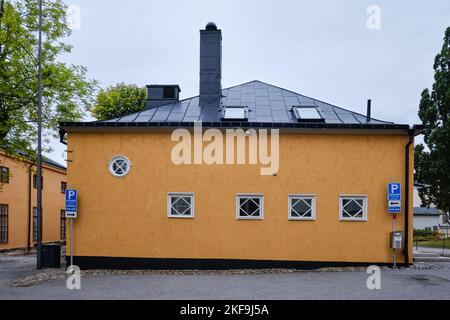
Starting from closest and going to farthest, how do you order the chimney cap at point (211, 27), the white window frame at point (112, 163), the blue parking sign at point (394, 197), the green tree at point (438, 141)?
the blue parking sign at point (394, 197) < the white window frame at point (112, 163) < the chimney cap at point (211, 27) < the green tree at point (438, 141)

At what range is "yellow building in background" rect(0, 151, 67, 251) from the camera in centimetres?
2230

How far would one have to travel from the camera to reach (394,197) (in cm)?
1242

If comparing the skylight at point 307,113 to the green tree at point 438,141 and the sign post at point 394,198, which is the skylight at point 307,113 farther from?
the green tree at point 438,141

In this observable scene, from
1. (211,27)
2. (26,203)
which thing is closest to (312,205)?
(211,27)

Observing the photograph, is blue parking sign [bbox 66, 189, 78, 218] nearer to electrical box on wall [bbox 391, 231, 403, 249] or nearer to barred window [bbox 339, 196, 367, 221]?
barred window [bbox 339, 196, 367, 221]

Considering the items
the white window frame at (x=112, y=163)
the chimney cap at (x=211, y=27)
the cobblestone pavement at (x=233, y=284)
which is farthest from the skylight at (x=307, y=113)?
the white window frame at (x=112, y=163)

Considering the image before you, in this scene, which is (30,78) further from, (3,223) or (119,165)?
(3,223)

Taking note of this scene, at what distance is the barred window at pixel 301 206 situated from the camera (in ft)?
42.2

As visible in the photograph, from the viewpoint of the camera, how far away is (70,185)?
13.2 m

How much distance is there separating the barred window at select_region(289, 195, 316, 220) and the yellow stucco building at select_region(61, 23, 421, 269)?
0.03m

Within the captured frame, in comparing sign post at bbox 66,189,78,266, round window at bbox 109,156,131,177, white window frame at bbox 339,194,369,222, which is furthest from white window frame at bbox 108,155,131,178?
white window frame at bbox 339,194,369,222

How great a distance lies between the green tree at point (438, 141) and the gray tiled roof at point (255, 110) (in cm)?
1718
